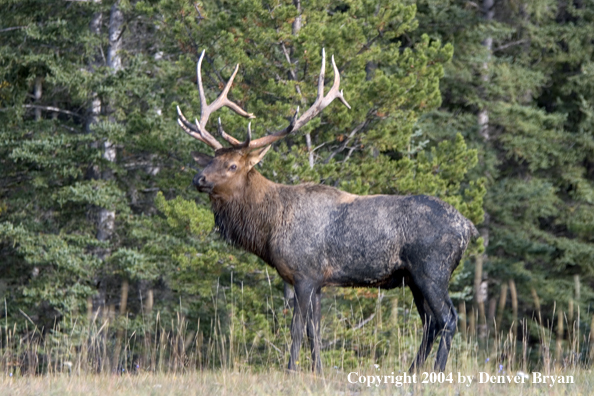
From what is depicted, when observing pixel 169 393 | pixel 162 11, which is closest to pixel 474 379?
pixel 169 393

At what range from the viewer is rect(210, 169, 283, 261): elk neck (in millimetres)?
7336

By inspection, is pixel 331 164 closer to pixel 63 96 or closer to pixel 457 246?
pixel 457 246

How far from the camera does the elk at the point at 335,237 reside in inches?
269

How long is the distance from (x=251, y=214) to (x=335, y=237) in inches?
34.1

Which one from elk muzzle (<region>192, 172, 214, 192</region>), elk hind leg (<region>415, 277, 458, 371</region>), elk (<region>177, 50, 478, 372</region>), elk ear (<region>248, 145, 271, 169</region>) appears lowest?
elk hind leg (<region>415, 277, 458, 371</region>)

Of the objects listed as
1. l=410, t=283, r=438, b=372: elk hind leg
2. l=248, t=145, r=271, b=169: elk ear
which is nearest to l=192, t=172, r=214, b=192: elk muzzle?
l=248, t=145, r=271, b=169: elk ear

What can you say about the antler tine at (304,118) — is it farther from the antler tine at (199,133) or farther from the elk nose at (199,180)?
the elk nose at (199,180)

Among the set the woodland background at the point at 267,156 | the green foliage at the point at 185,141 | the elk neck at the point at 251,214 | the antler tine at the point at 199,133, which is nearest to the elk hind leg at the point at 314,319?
the elk neck at the point at 251,214

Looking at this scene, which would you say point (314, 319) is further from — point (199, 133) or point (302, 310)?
point (199, 133)

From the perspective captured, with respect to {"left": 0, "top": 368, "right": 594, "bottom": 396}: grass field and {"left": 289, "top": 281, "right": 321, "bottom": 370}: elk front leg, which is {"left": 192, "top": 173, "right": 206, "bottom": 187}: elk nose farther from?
{"left": 0, "top": 368, "right": 594, "bottom": 396}: grass field

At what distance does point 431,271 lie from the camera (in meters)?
6.79

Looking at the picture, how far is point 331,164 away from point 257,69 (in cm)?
203

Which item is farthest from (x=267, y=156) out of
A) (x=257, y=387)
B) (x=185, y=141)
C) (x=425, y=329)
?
(x=257, y=387)

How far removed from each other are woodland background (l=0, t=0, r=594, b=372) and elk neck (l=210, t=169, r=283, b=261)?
2.86 ft
